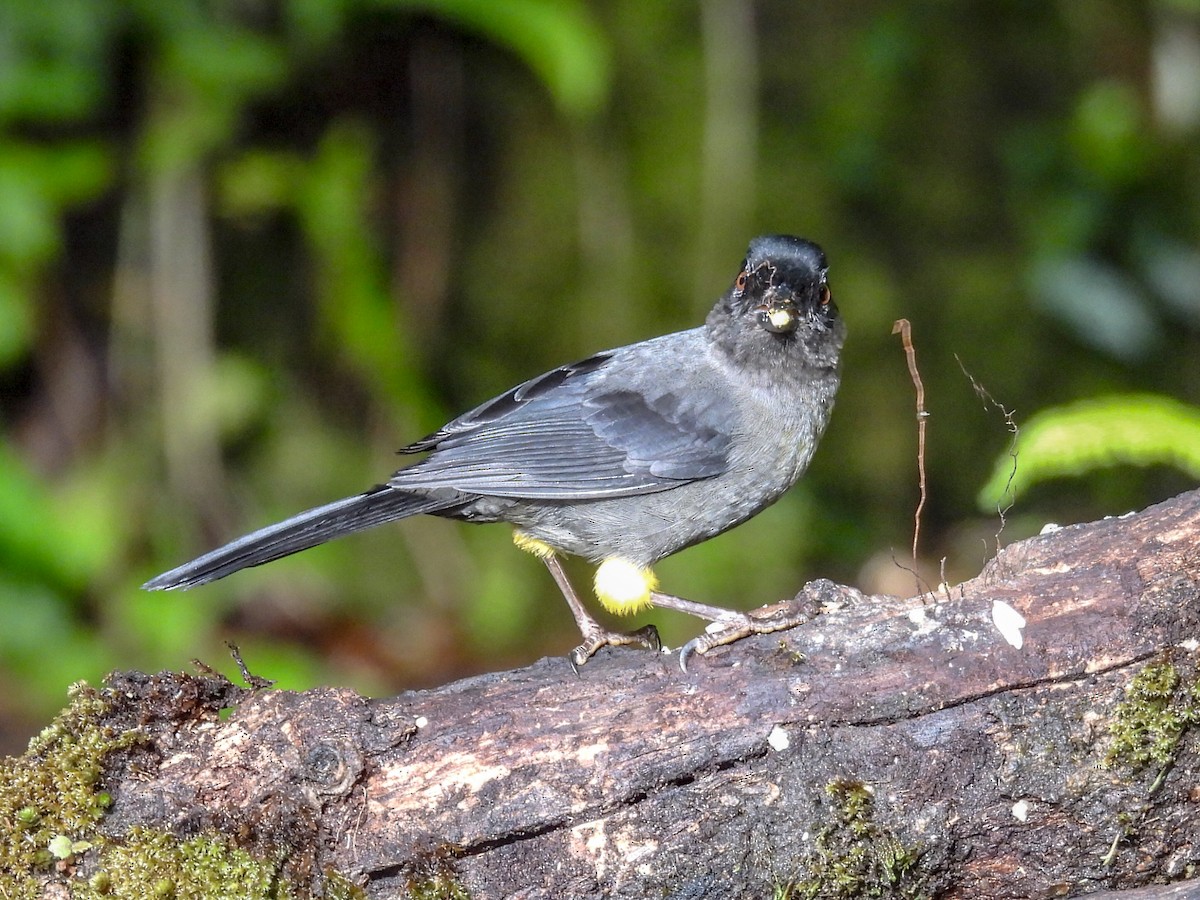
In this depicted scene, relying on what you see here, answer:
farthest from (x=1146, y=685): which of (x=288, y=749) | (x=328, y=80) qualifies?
(x=328, y=80)

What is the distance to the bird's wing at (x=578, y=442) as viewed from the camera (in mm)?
4551

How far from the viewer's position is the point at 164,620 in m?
6.80

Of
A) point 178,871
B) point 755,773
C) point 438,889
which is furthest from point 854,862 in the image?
point 178,871

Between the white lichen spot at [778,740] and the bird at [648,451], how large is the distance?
1.11 metres

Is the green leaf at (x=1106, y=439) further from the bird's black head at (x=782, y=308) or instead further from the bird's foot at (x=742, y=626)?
the bird's black head at (x=782, y=308)

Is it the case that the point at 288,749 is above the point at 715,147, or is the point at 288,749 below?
below

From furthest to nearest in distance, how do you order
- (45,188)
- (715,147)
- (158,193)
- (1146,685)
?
(715,147), (158,193), (45,188), (1146,685)

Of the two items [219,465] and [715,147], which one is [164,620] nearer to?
[219,465]

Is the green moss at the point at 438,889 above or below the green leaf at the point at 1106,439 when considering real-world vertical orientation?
below

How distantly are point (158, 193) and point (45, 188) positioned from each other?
852 mm

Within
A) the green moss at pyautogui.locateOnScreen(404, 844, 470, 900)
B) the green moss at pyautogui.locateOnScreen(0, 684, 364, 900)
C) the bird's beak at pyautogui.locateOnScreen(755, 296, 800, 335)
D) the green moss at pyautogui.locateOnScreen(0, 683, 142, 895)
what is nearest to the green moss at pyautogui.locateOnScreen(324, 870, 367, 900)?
the green moss at pyautogui.locateOnScreen(0, 684, 364, 900)

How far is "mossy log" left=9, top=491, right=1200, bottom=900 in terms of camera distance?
10.0 ft

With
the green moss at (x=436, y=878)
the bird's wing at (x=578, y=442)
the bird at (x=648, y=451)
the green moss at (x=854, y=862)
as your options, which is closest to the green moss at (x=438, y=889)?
the green moss at (x=436, y=878)

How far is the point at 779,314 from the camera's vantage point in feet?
15.2
